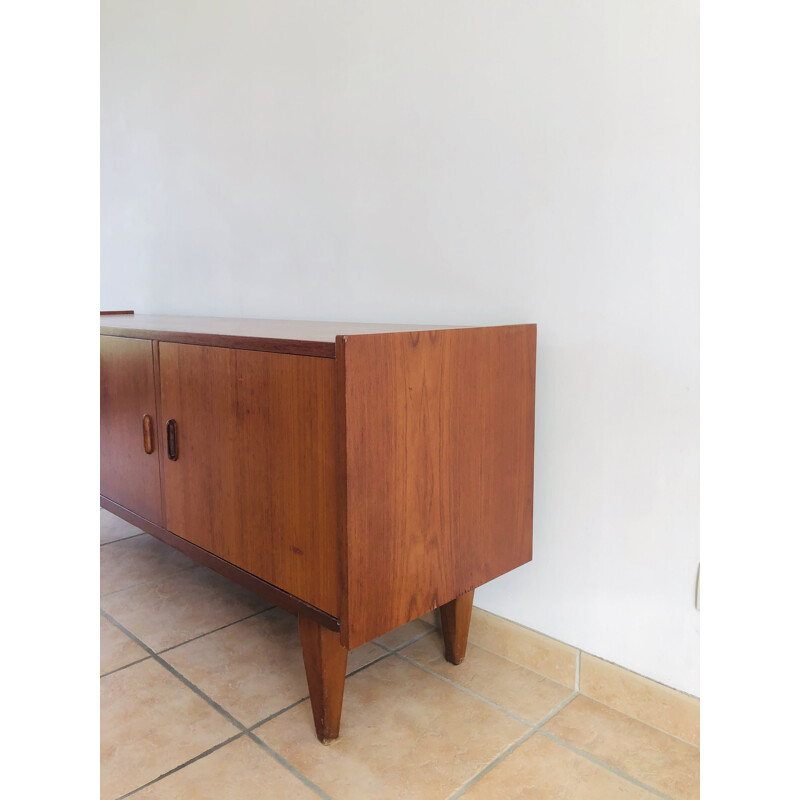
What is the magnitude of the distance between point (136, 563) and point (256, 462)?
1023 mm

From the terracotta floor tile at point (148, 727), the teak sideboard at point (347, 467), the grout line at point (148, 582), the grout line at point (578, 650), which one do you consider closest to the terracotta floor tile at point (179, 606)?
the grout line at point (148, 582)

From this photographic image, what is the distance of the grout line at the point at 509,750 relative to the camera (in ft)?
3.84

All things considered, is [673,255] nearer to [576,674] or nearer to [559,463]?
[559,463]

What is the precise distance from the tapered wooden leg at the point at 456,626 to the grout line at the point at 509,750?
0.80 ft

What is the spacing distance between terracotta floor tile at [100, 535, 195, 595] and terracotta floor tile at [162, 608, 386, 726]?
44cm

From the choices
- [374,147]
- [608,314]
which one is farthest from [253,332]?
[608,314]

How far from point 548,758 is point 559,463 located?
557 millimetres

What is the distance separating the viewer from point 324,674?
1.27 metres

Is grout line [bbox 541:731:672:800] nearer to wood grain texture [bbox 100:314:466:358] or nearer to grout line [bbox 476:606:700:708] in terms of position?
grout line [bbox 476:606:700:708]

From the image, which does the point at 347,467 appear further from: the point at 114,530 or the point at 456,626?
the point at 114,530

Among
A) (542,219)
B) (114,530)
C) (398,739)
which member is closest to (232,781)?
(398,739)

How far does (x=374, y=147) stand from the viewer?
171 centimetres

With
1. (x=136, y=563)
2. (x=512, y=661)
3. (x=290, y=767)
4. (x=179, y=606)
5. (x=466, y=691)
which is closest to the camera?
(x=290, y=767)
